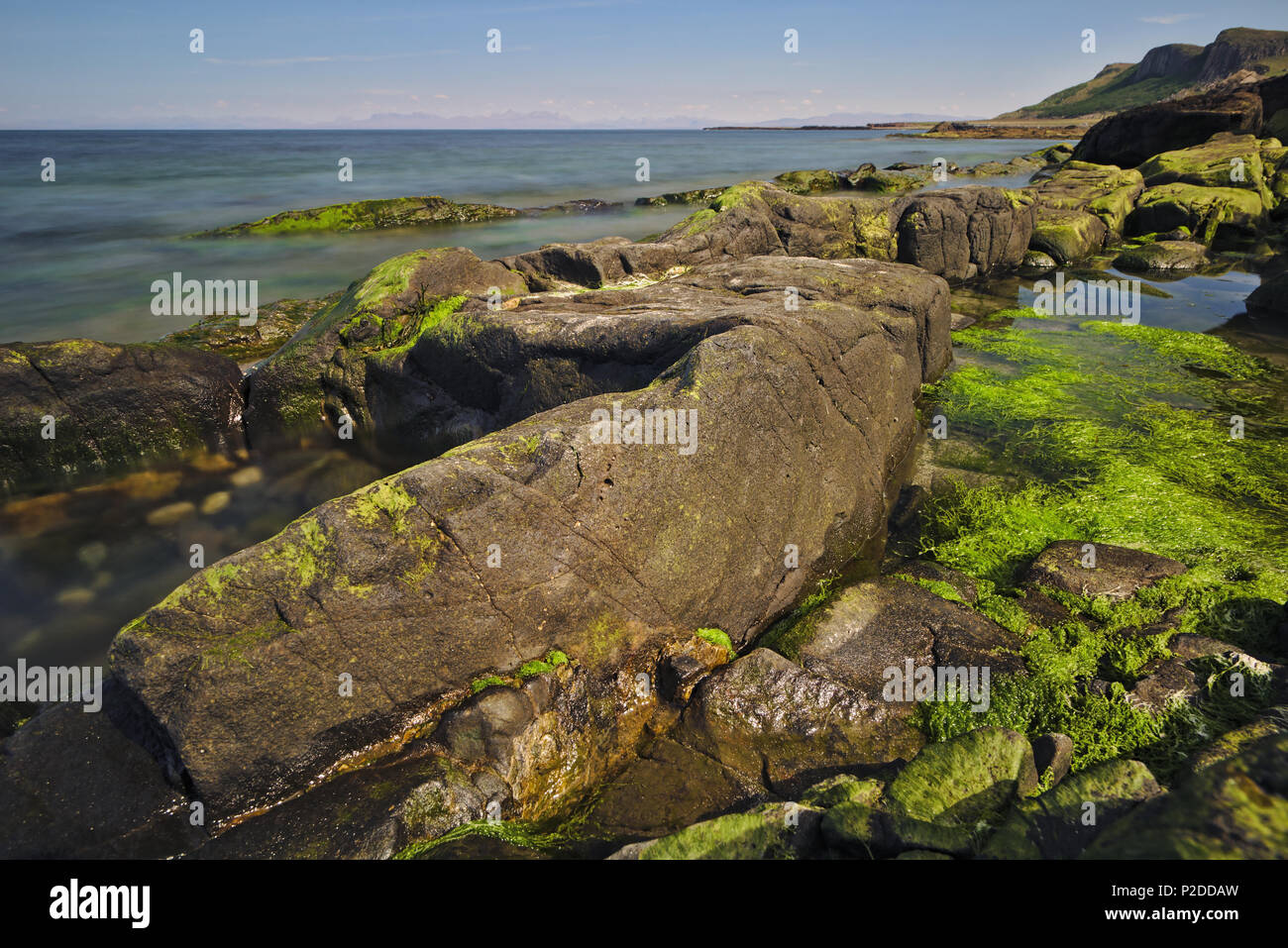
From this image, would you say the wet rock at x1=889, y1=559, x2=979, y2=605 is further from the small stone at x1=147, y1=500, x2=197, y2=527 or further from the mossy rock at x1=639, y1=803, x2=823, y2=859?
the small stone at x1=147, y1=500, x2=197, y2=527

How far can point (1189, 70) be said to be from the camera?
5615 inches

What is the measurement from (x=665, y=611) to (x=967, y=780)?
2.80 metres

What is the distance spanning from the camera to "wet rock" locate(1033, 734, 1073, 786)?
5059 millimetres

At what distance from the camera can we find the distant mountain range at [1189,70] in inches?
4530

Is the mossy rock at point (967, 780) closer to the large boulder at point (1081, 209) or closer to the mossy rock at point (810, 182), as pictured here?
the large boulder at point (1081, 209)

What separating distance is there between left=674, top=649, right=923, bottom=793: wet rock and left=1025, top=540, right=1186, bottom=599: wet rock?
2.86 m

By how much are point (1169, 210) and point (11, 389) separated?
3680cm

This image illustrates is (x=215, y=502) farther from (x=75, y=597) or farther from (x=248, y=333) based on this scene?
(x=248, y=333)

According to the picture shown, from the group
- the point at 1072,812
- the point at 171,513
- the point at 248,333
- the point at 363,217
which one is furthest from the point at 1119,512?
the point at 363,217

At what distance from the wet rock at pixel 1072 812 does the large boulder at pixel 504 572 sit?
3.16 metres

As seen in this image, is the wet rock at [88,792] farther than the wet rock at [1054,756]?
No

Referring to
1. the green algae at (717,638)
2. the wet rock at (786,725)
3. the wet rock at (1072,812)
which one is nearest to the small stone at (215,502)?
the green algae at (717,638)

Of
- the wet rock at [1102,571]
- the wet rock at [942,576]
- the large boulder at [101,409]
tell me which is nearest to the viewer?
the wet rock at [1102,571]
